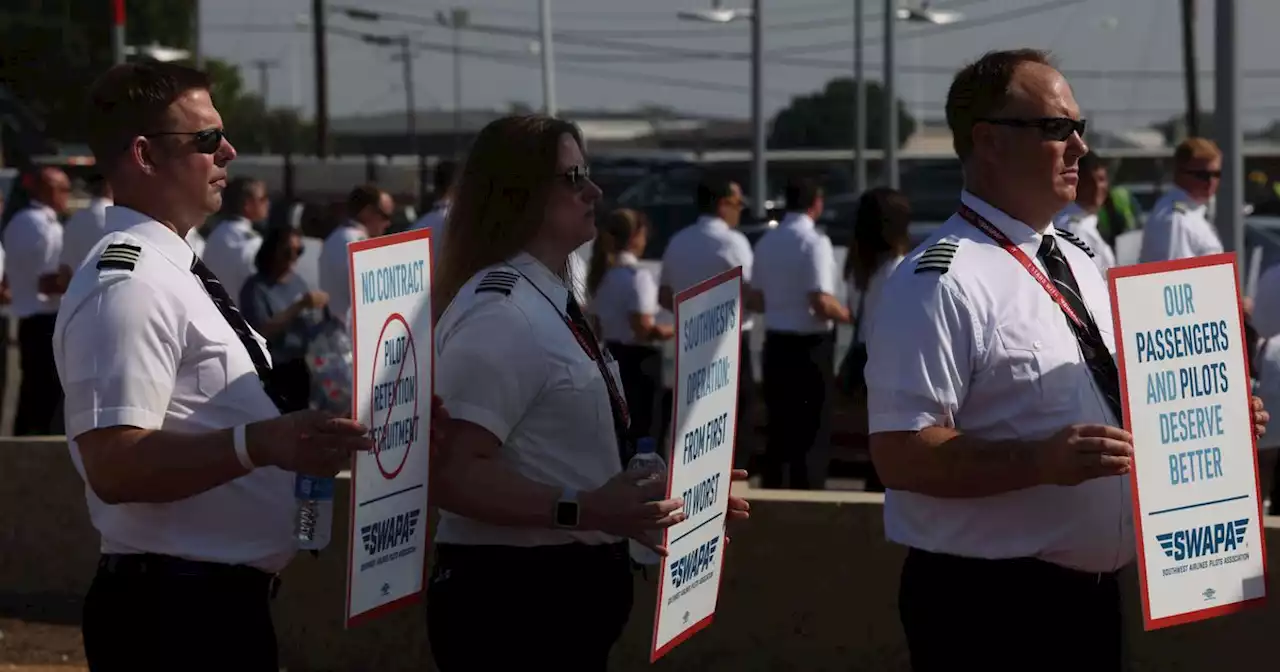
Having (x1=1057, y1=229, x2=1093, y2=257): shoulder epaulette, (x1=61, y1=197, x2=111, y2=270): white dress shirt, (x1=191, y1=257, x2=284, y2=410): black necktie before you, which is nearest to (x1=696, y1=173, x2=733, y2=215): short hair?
(x1=61, y1=197, x2=111, y2=270): white dress shirt

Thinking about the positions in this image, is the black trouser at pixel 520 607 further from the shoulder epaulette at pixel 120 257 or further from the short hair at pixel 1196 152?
the short hair at pixel 1196 152

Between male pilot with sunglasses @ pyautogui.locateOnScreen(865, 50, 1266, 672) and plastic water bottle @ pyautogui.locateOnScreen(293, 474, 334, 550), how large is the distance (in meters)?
1.03

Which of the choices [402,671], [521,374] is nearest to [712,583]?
[521,374]

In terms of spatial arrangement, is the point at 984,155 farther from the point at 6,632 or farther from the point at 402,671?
the point at 6,632

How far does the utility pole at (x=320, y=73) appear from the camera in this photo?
157ft

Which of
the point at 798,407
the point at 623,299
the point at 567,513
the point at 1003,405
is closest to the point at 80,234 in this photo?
the point at 623,299

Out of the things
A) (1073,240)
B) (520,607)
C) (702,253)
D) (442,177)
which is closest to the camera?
(520,607)

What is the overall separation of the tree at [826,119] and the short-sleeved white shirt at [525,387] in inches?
2898

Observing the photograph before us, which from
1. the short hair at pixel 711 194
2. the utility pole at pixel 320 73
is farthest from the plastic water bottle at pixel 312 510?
the utility pole at pixel 320 73

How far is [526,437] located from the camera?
3.72m

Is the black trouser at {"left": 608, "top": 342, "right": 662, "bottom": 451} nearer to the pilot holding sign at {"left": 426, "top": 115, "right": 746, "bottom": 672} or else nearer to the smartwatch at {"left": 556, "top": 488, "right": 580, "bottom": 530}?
the pilot holding sign at {"left": 426, "top": 115, "right": 746, "bottom": 672}

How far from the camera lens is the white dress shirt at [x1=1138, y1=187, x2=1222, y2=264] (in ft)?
32.6

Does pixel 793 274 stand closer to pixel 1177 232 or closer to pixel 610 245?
pixel 610 245

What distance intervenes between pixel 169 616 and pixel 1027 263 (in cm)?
172
